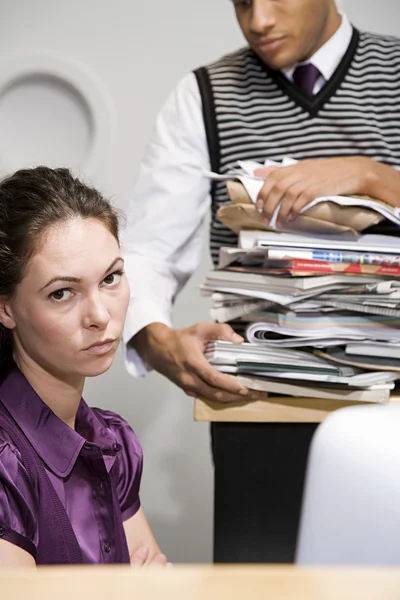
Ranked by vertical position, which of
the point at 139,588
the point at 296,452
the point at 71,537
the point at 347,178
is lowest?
the point at 296,452

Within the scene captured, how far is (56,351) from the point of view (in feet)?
3.73

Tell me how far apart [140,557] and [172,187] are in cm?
87

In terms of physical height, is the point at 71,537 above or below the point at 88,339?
below

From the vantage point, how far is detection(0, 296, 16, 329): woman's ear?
1.17 metres

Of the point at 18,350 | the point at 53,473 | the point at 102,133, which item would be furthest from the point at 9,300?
the point at 102,133

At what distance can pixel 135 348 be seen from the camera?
1707 mm

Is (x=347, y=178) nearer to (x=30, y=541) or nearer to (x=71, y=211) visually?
(x=71, y=211)

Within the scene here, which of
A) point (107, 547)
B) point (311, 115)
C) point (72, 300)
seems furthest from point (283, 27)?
point (107, 547)

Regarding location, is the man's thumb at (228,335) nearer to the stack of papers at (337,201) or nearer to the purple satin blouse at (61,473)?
the stack of papers at (337,201)

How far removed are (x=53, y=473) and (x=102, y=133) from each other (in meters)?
2.05

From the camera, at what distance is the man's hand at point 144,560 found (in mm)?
1266

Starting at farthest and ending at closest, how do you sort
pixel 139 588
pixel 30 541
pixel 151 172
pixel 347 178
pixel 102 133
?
pixel 102 133, pixel 151 172, pixel 347 178, pixel 30 541, pixel 139 588

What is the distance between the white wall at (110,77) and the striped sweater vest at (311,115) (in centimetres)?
121

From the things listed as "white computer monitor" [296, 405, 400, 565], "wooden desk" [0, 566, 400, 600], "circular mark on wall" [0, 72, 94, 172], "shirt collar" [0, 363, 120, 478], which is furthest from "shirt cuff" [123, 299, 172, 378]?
"circular mark on wall" [0, 72, 94, 172]
